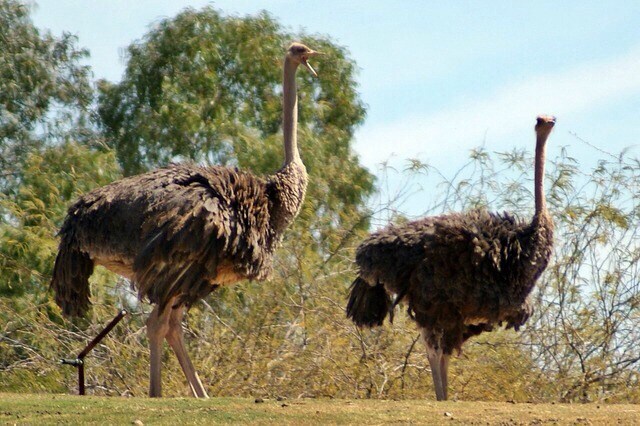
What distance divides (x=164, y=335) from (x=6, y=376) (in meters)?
5.78

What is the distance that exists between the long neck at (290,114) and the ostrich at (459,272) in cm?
117

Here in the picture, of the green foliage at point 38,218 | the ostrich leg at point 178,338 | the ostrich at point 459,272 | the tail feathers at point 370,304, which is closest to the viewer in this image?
the ostrich leg at point 178,338

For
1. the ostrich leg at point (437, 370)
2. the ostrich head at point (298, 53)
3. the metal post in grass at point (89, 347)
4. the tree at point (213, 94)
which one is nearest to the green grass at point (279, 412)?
the metal post in grass at point (89, 347)

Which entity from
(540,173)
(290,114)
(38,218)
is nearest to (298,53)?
(290,114)

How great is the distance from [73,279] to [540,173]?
438 cm

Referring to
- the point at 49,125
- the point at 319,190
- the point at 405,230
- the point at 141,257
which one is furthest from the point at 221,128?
the point at 141,257

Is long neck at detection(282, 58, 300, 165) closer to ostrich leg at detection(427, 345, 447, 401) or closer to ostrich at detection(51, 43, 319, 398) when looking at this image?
ostrich at detection(51, 43, 319, 398)

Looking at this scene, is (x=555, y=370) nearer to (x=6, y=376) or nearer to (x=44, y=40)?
(x=6, y=376)

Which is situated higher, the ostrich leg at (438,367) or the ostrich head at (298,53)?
the ostrich head at (298,53)

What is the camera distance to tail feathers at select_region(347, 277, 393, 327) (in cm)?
1254

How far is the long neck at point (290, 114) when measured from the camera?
11727 mm

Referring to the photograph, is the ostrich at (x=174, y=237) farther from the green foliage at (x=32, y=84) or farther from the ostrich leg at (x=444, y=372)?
the green foliage at (x=32, y=84)

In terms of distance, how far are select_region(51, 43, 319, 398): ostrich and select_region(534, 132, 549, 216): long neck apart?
7.46 feet

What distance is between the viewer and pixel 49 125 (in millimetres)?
25984
